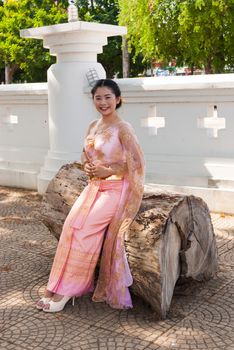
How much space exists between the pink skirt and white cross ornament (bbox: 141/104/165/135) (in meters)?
2.90

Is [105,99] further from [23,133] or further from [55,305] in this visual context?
[23,133]

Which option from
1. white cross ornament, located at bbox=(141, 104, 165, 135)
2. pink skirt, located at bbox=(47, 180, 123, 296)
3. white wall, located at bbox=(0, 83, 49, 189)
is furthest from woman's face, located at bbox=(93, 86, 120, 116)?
white wall, located at bbox=(0, 83, 49, 189)

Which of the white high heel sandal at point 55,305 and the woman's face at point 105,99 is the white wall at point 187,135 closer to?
the woman's face at point 105,99

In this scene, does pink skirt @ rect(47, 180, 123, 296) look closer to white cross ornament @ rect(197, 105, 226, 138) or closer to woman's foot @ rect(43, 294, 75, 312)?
woman's foot @ rect(43, 294, 75, 312)

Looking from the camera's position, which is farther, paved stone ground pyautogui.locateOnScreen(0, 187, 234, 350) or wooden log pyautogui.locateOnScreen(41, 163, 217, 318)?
wooden log pyautogui.locateOnScreen(41, 163, 217, 318)

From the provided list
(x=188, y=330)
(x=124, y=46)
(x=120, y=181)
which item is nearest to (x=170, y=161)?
(x=120, y=181)

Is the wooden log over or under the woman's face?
under

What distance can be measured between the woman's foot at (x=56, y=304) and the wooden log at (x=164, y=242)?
1.58 ft

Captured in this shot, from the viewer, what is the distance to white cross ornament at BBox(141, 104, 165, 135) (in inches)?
248

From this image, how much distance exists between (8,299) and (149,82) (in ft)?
11.1

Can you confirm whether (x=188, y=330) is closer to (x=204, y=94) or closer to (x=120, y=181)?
(x=120, y=181)

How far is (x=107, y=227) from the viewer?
3.49 m

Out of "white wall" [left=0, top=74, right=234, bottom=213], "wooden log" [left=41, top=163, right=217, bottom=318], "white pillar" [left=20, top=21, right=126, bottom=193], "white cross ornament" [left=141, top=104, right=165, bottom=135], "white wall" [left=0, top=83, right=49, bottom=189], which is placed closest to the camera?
"wooden log" [left=41, top=163, right=217, bottom=318]

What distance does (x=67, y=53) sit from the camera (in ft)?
21.7
